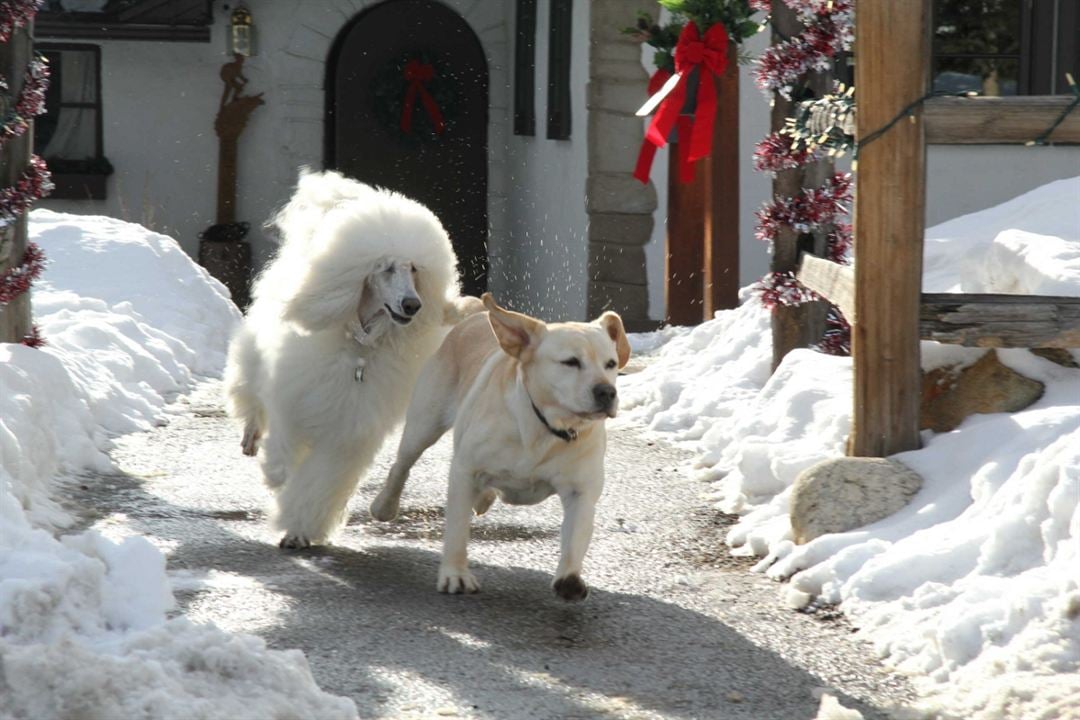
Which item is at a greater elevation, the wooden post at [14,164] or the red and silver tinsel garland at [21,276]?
the wooden post at [14,164]

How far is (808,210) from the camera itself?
25.7 ft

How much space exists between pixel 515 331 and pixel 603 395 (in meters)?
0.47

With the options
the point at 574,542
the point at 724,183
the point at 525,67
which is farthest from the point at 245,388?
the point at 525,67

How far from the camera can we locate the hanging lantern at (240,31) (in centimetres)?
1830

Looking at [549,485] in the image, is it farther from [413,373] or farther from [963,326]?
[963,326]

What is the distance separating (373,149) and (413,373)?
13384mm

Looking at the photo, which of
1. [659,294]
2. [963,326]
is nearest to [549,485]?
[963,326]

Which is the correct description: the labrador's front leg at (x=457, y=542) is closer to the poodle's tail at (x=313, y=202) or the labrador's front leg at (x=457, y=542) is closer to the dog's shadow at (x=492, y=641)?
the dog's shadow at (x=492, y=641)

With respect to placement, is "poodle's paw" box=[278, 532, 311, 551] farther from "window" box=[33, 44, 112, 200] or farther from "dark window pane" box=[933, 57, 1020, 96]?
"window" box=[33, 44, 112, 200]

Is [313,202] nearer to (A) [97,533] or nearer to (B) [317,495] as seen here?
(B) [317,495]

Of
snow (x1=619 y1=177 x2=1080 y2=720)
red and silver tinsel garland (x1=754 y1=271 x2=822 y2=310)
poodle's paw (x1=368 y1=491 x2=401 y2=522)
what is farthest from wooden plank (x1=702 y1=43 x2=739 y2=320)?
poodle's paw (x1=368 y1=491 x2=401 y2=522)

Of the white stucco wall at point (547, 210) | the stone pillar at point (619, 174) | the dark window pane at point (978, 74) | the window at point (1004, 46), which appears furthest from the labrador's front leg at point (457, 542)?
the white stucco wall at point (547, 210)

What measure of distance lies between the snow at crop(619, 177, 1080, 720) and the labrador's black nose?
948 mm

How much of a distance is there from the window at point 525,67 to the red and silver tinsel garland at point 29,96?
10039mm
